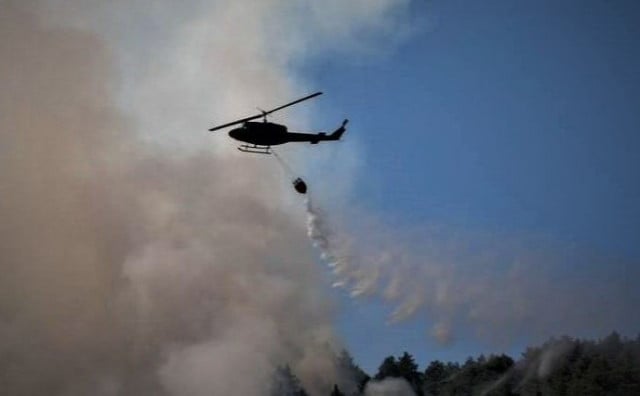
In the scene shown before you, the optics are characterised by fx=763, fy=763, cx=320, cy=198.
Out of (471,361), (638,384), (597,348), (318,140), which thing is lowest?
(638,384)

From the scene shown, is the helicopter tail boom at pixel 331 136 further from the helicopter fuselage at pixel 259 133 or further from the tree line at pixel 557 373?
the tree line at pixel 557 373

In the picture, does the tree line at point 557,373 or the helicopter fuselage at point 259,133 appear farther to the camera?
the tree line at point 557,373

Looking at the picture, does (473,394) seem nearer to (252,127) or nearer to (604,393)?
(604,393)

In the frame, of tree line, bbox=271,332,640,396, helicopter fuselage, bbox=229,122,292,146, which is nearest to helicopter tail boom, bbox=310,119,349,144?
helicopter fuselage, bbox=229,122,292,146

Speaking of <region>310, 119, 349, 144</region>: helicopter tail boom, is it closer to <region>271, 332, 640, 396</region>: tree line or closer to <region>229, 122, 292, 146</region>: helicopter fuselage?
<region>229, 122, 292, 146</region>: helicopter fuselage

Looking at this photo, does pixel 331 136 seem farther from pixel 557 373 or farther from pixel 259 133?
pixel 557 373

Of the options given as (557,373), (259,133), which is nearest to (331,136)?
(259,133)

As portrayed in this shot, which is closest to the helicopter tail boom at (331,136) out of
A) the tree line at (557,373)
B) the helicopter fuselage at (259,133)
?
the helicopter fuselage at (259,133)

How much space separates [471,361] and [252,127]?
81.1 metres

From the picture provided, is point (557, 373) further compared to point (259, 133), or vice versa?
point (557, 373)

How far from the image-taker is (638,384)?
337 ft

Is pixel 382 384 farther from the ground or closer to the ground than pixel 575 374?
farther from the ground

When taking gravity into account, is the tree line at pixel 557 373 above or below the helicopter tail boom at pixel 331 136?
below

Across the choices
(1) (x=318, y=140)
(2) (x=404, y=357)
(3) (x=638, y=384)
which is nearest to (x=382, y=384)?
(2) (x=404, y=357)
